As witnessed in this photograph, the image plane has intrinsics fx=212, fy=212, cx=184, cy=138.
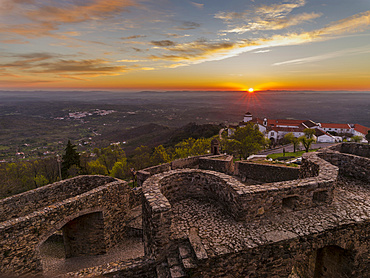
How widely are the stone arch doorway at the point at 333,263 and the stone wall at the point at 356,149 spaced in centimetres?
853

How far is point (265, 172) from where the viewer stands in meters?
18.8

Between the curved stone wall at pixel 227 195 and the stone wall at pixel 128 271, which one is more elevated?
the curved stone wall at pixel 227 195

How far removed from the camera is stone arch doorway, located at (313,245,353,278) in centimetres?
757

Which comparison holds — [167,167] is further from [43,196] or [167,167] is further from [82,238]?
[43,196]

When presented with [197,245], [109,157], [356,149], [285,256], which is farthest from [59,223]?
[109,157]

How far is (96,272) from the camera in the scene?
680 cm

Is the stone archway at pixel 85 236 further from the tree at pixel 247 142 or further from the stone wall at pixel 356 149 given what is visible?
the tree at pixel 247 142

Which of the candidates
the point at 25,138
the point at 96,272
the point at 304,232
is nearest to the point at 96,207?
the point at 96,272

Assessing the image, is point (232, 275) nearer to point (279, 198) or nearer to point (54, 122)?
point (279, 198)

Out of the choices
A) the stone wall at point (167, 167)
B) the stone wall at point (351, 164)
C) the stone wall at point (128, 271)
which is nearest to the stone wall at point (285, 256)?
the stone wall at point (128, 271)

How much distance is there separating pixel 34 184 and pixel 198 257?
1458 inches

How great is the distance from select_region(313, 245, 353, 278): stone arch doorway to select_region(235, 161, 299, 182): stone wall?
8705 mm

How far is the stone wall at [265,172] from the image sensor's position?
17094 millimetres

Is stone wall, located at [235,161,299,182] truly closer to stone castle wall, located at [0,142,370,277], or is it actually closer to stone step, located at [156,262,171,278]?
stone castle wall, located at [0,142,370,277]
